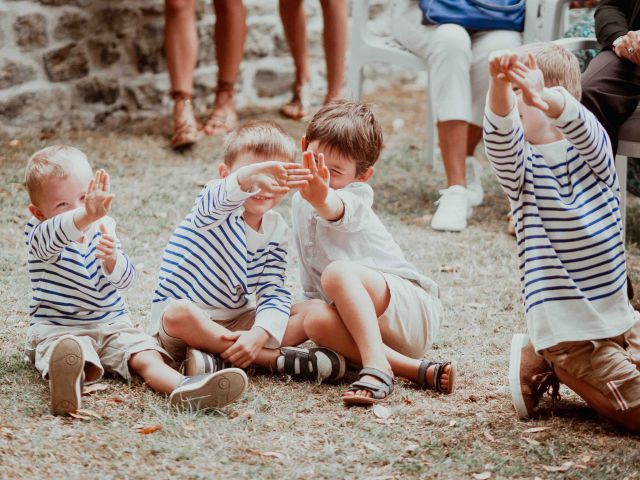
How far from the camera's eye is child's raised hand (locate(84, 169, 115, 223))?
2150 millimetres

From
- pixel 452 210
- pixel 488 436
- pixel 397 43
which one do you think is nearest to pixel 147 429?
pixel 488 436

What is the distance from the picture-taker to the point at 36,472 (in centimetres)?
188

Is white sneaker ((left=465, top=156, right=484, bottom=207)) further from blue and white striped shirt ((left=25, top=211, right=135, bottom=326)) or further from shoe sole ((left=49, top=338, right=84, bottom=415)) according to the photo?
shoe sole ((left=49, top=338, right=84, bottom=415))

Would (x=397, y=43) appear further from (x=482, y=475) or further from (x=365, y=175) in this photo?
(x=482, y=475)

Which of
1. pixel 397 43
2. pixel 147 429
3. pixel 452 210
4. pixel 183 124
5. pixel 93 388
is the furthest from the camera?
pixel 183 124

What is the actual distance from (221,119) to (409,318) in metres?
2.84

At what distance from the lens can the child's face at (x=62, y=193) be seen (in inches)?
90.5

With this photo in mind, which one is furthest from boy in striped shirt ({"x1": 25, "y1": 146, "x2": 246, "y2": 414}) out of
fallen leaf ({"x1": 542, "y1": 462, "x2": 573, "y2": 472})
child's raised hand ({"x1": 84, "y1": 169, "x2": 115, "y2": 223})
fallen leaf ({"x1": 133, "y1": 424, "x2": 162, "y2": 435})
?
fallen leaf ({"x1": 542, "y1": 462, "x2": 573, "y2": 472})

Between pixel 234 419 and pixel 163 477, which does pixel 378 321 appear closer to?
pixel 234 419

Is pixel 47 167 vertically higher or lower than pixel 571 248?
higher

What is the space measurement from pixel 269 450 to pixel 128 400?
434 mm

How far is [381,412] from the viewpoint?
2.27 meters

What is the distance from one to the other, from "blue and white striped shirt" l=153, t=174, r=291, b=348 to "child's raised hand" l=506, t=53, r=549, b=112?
2.66 ft

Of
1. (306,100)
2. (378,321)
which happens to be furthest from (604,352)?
(306,100)
